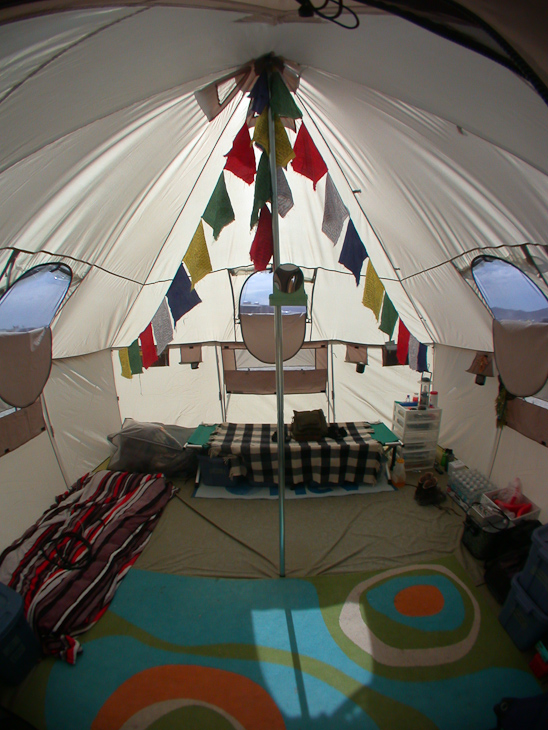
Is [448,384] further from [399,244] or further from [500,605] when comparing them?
[500,605]

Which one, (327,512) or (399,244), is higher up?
(399,244)

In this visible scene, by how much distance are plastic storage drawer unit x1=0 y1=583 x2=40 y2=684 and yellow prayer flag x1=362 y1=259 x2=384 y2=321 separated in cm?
411

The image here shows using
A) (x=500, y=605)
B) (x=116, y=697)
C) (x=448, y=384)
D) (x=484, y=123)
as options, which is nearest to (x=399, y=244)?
(x=484, y=123)

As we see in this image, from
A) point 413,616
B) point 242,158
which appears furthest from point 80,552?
point 242,158

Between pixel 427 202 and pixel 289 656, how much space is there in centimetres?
349

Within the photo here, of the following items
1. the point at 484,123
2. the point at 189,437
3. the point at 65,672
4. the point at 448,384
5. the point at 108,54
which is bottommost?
the point at 65,672

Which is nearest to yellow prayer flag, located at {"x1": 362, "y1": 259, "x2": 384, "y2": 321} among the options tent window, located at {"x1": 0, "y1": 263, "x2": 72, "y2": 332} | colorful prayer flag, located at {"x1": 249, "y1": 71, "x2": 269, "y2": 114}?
colorful prayer flag, located at {"x1": 249, "y1": 71, "x2": 269, "y2": 114}

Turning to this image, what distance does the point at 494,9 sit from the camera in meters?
0.79

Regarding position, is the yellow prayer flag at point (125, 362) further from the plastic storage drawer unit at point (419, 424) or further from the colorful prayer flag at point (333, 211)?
the plastic storage drawer unit at point (419, 424)

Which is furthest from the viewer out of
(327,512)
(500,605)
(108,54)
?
(327,512)

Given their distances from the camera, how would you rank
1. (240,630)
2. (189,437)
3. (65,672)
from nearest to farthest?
(65,672) → (240,630) → (189,437)

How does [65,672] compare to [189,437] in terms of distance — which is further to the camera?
[189,437]

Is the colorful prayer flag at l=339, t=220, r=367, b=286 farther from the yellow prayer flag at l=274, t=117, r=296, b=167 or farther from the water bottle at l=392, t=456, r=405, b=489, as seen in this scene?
the water bottle at l=392, t=456, r=405, b=489

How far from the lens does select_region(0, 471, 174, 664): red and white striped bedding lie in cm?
254
